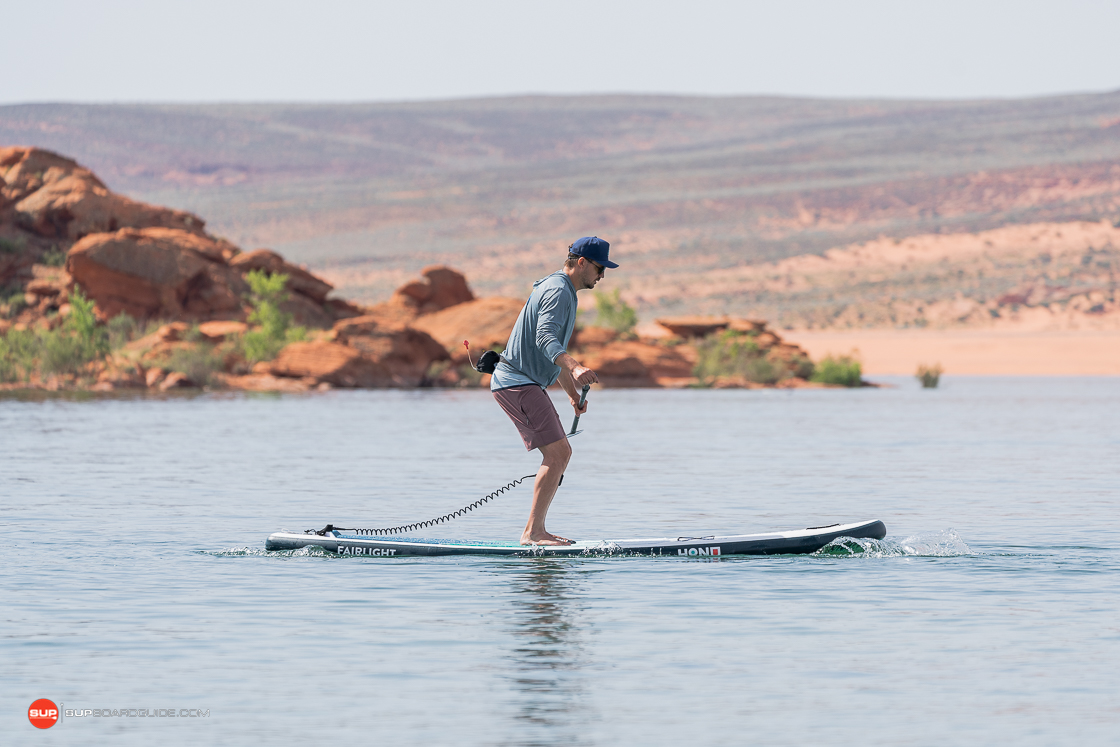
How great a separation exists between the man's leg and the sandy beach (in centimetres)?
7909

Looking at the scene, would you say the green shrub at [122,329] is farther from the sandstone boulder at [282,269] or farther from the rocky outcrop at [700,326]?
the rocky outcrop at [700,326]

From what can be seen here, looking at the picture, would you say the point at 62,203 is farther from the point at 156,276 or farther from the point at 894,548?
the point at 894,548

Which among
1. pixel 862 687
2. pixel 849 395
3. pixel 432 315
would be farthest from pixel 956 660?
pixel 432 315

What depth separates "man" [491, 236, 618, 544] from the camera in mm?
12625

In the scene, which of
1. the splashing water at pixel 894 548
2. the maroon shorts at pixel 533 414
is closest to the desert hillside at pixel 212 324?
the maroon shorts at pixel 533 414

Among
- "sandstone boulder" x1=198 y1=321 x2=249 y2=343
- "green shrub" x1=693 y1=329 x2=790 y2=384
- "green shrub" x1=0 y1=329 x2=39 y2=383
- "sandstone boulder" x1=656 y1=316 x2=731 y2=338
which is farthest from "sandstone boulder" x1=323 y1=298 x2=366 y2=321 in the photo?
"green shrub" x1=0 y1=329 x2=39 y2=383

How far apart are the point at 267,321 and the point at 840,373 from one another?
24.7 metres

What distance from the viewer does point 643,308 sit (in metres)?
131

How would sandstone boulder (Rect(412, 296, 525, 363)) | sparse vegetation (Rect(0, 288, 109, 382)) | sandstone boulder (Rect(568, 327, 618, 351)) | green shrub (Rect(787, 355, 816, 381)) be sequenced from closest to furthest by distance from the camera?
1. sparse vegetation (Rect(0, 288, 109, 382))
2. sandstone boulder (Rect(412, 296, 525, 363))
3. sandstone boulder (Rect(568, 327, 618, 351))
4. green shrub (Rect(787, 355, 816, 381))

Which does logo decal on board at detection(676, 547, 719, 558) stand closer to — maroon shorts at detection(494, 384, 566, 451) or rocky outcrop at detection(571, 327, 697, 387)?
maroon shorts at detection(494, 384, 566, 451)

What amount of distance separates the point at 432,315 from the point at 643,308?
60380mm

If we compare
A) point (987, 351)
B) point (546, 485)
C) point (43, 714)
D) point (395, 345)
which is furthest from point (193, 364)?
point (987, 351)

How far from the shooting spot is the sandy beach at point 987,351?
93188 millimetres

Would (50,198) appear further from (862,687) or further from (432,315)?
(862,687)
